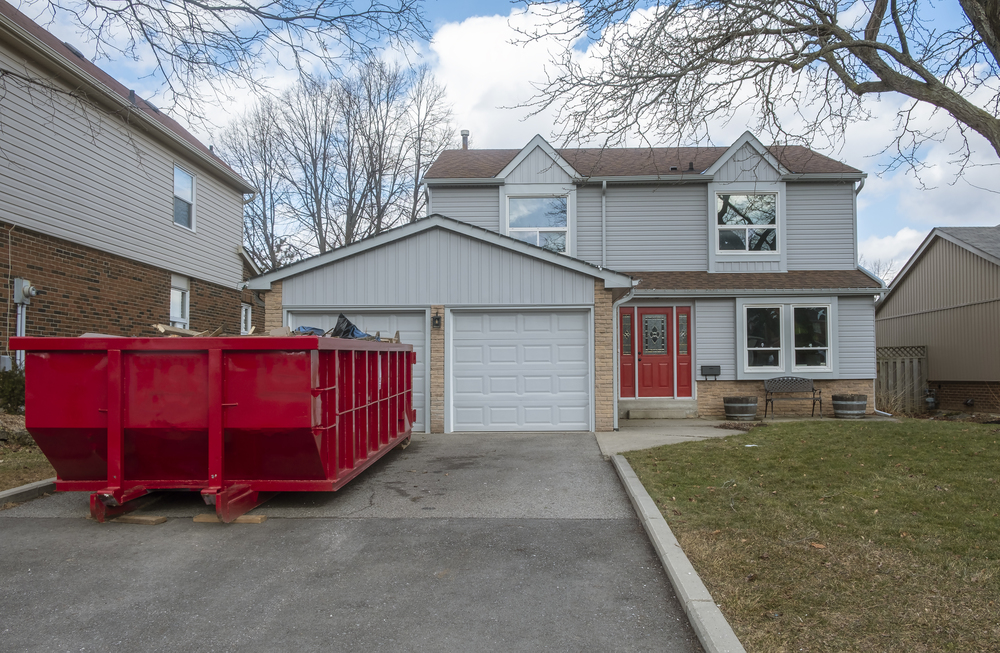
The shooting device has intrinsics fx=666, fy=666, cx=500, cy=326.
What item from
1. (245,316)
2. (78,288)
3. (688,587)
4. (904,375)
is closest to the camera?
(688,587)

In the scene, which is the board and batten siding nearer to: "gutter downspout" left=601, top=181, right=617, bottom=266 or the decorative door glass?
the decorative door glass

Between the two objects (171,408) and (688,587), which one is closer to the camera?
(688,587)

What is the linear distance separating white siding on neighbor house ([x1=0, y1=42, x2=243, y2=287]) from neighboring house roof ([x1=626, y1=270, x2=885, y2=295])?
10.4m

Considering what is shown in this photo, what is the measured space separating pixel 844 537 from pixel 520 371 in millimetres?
7316

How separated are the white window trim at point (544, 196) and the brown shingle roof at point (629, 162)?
1.67 ft

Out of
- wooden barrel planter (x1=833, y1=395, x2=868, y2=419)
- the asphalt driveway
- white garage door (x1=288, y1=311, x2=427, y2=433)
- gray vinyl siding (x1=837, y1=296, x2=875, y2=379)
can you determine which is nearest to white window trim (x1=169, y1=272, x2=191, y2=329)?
white garage door (x1=288, y1=311, x2=427, y2=433)

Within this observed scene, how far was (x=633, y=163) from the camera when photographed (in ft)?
53.9

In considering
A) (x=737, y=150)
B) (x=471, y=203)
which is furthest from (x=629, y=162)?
(x=471, y=203)

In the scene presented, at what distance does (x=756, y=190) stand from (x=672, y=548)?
12.1 m

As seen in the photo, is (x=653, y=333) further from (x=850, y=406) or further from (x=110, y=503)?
(x=110, y=503)

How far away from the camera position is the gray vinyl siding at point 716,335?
1469 centimetres

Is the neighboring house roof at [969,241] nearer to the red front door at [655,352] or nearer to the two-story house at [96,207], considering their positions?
the red front door at [655,352]

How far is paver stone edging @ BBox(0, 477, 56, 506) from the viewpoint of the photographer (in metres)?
6.62

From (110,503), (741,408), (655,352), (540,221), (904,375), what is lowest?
(110,503)
